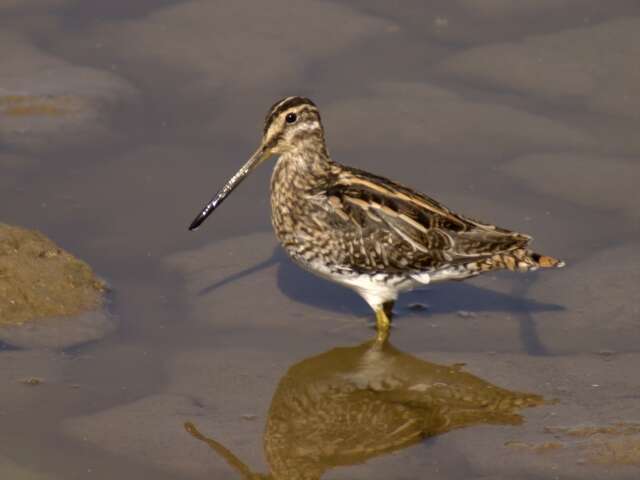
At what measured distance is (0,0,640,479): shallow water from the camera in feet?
25.4

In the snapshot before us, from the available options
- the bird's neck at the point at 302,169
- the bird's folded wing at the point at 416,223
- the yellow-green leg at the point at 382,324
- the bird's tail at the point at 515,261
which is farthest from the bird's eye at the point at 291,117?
the bird's tail at the point at 515,261

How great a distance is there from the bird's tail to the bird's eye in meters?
1.54

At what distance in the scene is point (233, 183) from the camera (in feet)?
30.3

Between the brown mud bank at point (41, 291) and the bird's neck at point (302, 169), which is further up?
the bird's neck at point (302, 169)

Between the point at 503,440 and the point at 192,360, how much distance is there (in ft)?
6.53

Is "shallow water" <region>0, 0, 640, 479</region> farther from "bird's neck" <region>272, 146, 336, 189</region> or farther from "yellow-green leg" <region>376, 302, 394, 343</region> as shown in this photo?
"bird's neck" <region>272, 146, 336, 189</region>

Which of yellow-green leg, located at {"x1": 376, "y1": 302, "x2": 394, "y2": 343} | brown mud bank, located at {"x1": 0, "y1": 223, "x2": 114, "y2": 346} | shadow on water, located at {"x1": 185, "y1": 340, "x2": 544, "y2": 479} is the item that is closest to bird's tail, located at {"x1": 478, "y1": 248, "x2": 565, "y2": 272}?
yellow-green leg, located at {"x1": 376, "y1": 302, "x2": 394, "y2": 343}

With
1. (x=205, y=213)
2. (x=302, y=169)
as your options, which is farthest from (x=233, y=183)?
(x=302, y=169)

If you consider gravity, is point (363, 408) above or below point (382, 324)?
below

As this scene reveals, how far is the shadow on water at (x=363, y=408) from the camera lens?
754 cm

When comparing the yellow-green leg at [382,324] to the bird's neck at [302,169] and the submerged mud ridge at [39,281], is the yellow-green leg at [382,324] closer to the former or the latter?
the bird's neck at [302,169]

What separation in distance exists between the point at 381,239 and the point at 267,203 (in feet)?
5.30

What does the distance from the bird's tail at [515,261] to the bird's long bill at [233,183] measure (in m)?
1.60

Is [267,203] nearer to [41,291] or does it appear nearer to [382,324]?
[382,324]
